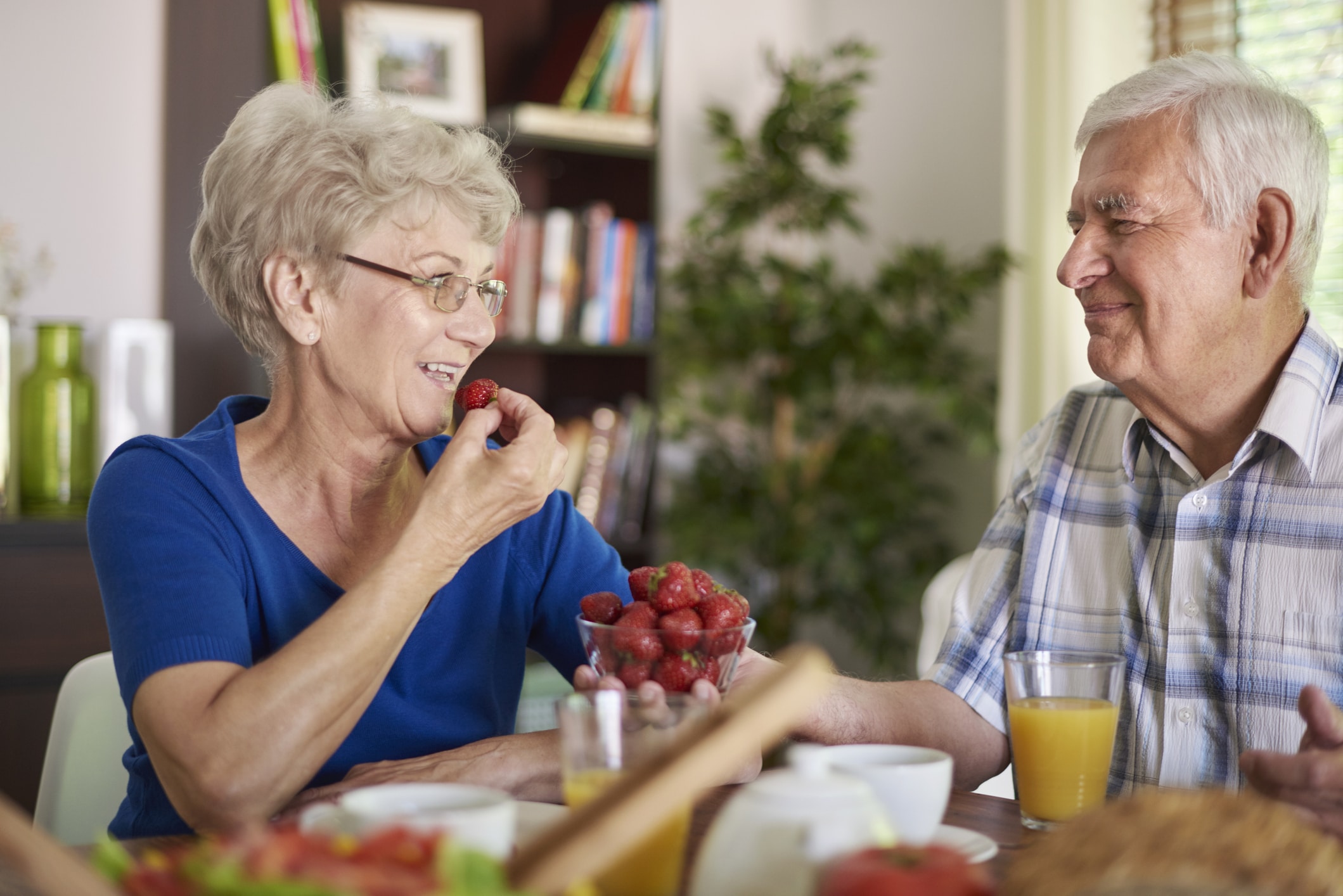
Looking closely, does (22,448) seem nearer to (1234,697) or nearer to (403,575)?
(403,575)

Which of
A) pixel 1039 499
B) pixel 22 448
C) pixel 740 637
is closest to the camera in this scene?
pixel 740 637

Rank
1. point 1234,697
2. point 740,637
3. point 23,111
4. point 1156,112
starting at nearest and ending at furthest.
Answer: point 740,637 → point 1234,697 → point 1156,112 → point 23,111

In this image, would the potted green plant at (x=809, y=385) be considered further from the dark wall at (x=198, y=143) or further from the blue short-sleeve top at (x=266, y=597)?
the blue short-sleeve top at (x=266, y=597)

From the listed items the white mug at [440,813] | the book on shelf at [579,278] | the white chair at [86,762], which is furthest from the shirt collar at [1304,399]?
the book on shelf at [579,278]

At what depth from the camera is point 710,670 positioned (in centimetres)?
116

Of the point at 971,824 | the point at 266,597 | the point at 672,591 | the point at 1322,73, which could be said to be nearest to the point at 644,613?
the point at 672,591

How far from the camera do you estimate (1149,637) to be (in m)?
1.48

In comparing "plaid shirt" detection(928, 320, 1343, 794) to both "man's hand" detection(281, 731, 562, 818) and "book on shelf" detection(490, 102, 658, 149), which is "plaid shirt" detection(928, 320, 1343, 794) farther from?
"book on shelf" detection(490, 102, 658, 149)

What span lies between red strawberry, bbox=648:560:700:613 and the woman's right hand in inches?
9.1

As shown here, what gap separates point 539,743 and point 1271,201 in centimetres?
108

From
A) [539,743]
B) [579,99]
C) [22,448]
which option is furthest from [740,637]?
[579,99]

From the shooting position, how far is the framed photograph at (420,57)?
2.94 metres

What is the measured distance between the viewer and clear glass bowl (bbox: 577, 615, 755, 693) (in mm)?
1131

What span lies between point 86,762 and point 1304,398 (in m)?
1.50
